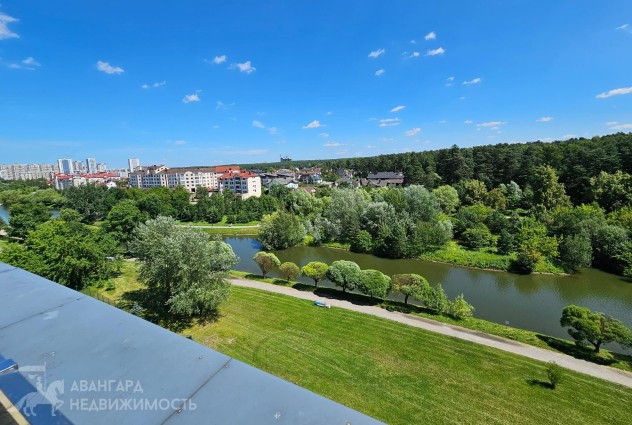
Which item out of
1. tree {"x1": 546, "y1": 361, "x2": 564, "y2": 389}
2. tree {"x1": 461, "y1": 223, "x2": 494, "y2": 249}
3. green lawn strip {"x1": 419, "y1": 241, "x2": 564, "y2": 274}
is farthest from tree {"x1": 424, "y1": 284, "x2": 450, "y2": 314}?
tree {"x1": 461, "y1": 223, "x2": 494, "y2": 249}

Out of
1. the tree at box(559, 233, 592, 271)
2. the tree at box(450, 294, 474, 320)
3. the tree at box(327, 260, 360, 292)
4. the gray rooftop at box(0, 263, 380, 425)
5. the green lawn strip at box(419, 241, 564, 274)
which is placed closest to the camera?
the gray rooftop at box(0, 263, 380, 425)

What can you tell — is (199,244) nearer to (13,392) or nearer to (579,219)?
(13,392)

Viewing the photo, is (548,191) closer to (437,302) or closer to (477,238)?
(477,238)

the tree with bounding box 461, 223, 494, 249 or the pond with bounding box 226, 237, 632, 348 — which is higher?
the tree with bounding box 461, 223, 494, 249

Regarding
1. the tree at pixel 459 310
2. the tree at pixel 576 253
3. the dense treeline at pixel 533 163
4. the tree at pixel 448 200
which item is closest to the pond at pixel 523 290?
the tree at pixel 576 253

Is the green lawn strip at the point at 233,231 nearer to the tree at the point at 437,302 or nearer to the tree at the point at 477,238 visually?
the tree at the point at 477,238

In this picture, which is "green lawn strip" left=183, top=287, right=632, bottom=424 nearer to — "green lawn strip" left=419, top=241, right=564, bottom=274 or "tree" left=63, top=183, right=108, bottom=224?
"green lawn strip" left=419, top=241, right=564, bottom=274
